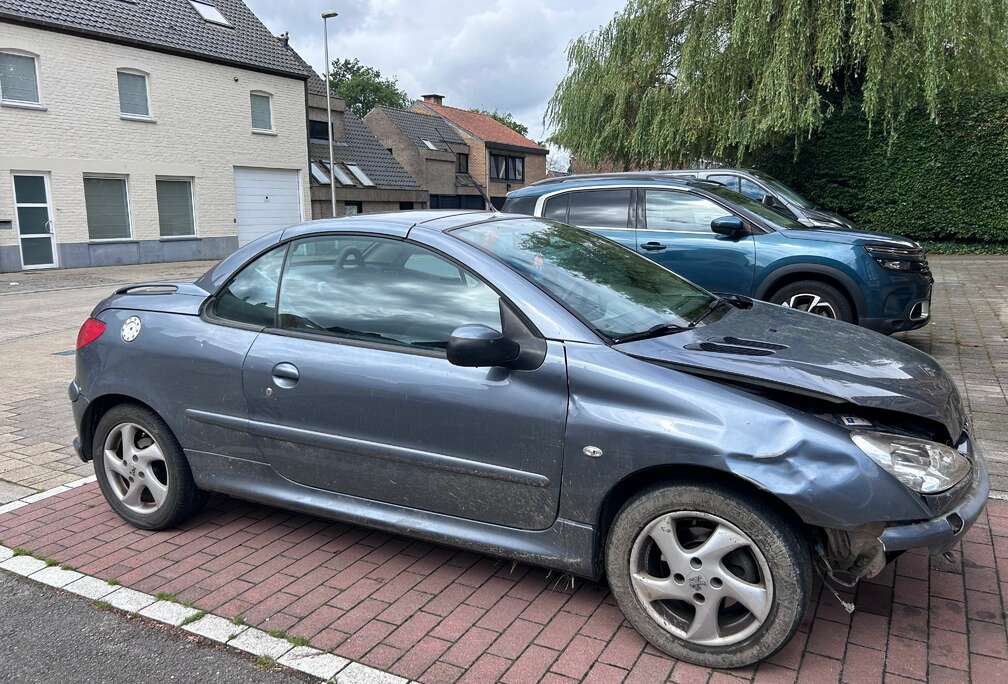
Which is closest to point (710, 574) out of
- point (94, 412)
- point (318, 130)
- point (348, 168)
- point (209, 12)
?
Result: point (94, 412)

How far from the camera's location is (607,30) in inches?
764

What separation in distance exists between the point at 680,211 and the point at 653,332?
4.95 meters

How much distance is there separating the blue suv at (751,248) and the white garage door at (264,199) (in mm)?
19088

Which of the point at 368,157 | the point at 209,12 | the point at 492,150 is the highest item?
the point at 209,12

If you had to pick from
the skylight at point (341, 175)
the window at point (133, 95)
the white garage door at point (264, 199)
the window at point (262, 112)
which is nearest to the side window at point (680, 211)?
the window at point (133, 95)

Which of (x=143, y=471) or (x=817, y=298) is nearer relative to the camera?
(x=143, y=471)

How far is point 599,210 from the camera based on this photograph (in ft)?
26.7

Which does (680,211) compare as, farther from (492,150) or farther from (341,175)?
(492,150)

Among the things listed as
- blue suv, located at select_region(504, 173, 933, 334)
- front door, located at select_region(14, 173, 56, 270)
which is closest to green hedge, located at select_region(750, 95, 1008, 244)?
blue suv, located at select_region(504, 173, 933, 334)

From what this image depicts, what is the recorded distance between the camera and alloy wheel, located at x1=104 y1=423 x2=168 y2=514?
385 cm

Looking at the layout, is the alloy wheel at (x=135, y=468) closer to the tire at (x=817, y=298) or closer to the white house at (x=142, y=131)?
the tire at (x=817, y=298)

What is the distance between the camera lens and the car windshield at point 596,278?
316 cm

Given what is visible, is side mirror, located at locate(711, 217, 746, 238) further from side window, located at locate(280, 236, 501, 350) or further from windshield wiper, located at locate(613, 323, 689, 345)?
side window, located at locate(280, 236, 501, 350)

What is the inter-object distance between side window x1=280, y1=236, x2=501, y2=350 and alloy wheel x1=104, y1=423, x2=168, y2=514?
1050 millimetres
